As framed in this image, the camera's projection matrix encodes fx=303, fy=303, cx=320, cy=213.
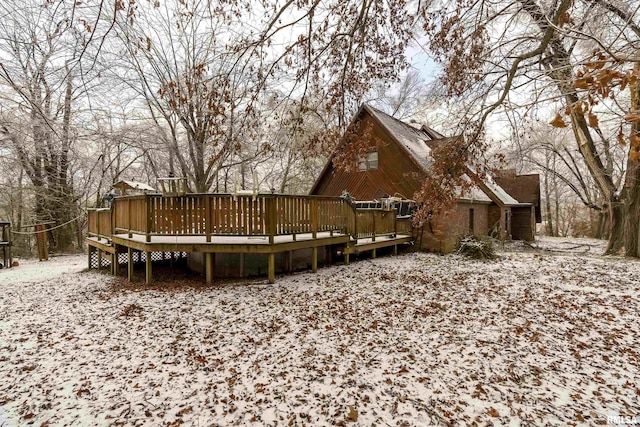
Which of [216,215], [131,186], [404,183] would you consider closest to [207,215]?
[216,215]

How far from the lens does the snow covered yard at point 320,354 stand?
2.91m

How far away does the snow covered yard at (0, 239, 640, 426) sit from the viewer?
2910 mm

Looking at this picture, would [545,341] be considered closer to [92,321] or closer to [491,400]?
[491,400]

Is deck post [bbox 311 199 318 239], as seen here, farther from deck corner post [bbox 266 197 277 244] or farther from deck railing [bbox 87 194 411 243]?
deck corner post [bbox 266 197 277 244]

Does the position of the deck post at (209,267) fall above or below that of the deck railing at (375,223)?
below

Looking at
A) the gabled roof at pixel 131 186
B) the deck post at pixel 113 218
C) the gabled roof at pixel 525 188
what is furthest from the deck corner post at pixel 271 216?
the gabled roof at pixel 525 188

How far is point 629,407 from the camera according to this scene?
2910mm

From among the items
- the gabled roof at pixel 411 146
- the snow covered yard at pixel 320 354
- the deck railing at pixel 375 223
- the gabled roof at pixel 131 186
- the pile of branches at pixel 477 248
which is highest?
the gabled roof at pixel 411 146

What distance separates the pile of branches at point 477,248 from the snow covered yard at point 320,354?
3.89 metres

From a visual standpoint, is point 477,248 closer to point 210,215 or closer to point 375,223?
point 375,223

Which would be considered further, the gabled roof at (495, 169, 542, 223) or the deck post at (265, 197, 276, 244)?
the gabled roof at (495, 169, 542, 223)

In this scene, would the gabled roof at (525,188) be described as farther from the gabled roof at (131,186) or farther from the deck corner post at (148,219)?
the deck corner post at (148,219)

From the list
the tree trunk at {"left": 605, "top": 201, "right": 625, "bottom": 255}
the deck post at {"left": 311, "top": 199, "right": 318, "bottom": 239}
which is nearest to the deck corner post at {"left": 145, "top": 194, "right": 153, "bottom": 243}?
the deck post at {"left": 311, "top": 199, "right": 318, "bottom": 239}

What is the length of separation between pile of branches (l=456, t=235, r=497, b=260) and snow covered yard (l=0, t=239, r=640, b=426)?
12.7 feet
